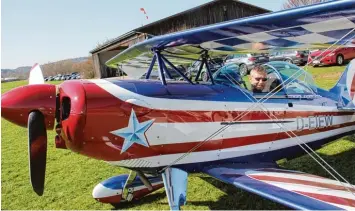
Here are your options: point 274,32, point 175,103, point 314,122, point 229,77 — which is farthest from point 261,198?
point 274,32

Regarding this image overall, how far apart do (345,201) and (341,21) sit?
1.56m

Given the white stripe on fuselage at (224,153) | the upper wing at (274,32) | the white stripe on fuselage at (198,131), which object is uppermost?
the upper wing at (274,32)

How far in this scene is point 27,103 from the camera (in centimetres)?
285

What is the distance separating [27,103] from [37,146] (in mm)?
415

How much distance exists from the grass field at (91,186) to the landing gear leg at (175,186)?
0.55 meters

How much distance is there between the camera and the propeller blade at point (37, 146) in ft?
9.44

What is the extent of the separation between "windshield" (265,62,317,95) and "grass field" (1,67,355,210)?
135 cm

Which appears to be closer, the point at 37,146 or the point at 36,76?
the point at 37,146

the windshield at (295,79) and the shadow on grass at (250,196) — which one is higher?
the windshield at (295,79)

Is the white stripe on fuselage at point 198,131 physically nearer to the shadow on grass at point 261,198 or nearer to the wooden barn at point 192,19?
the shadow on grass at point 261,198

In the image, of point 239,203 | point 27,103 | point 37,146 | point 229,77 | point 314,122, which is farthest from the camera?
point 314,122

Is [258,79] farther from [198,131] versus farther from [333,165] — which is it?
[333,165]

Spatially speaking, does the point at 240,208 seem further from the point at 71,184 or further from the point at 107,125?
the point at 71,184

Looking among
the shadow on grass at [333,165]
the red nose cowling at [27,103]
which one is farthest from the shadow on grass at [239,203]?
the red nose cowling at [27,103]
